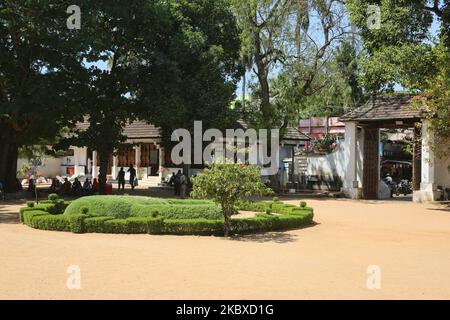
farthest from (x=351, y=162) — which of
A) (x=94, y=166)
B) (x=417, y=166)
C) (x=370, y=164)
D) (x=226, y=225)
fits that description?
(x=94, y=166)

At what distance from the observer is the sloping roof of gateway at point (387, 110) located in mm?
26922

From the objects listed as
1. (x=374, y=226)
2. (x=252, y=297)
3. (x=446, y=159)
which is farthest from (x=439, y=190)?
(x=252, y=297)

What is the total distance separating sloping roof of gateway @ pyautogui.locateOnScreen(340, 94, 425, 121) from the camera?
26922 mm

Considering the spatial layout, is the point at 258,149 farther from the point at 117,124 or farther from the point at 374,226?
the point at 374,226

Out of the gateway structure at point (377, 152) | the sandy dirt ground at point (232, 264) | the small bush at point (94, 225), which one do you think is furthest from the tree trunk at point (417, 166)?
the small bush at point (94, 225)

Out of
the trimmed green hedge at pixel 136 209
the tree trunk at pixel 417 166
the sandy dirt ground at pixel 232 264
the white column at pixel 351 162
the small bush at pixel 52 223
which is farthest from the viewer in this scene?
the white column at pixel 351 162

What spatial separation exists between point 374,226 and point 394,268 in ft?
23.3

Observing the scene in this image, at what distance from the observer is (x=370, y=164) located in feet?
98.4

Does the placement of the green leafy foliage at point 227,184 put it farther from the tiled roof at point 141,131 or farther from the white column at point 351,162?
the tiled roof at point 141,131

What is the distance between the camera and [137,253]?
1124cm

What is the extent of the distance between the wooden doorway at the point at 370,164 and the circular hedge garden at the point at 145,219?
13.8 m

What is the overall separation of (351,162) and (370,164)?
1.21 m

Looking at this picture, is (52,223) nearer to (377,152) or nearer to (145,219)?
(145,219)

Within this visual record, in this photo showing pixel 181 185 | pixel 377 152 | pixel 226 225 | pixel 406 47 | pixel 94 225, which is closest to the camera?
pixel 226 225
